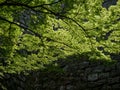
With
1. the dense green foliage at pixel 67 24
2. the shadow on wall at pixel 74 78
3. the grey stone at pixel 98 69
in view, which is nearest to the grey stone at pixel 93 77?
the shadow on wall at pixel 74 78

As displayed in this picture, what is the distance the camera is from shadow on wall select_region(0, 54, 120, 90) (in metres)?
8.33

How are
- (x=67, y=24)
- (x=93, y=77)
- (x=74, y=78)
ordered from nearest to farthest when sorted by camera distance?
1. (x=67, y=24)
2. (x=93, y=77)
3. (x=74, y=78)

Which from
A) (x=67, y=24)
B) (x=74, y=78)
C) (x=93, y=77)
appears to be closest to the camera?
(x=67, y=24)

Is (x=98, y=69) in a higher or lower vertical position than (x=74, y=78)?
higher

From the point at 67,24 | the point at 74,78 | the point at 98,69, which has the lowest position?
the point at 74,78

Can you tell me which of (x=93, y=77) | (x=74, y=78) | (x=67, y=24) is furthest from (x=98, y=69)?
(x=67, y=24)

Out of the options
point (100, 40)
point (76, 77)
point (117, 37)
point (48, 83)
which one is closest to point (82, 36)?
point (100, 40)

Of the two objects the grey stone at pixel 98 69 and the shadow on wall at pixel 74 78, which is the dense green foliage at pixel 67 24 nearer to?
Answer: the shadow on wall at pixel 74 78

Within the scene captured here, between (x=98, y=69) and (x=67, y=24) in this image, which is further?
(x=98, y=69)

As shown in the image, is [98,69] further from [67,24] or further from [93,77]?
[67,24]

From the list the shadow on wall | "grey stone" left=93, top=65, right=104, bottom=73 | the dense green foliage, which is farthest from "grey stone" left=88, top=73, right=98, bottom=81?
the dense green foliage

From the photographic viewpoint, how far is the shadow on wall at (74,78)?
27.3ft

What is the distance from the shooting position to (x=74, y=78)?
30.3ft

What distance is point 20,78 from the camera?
10141mm
